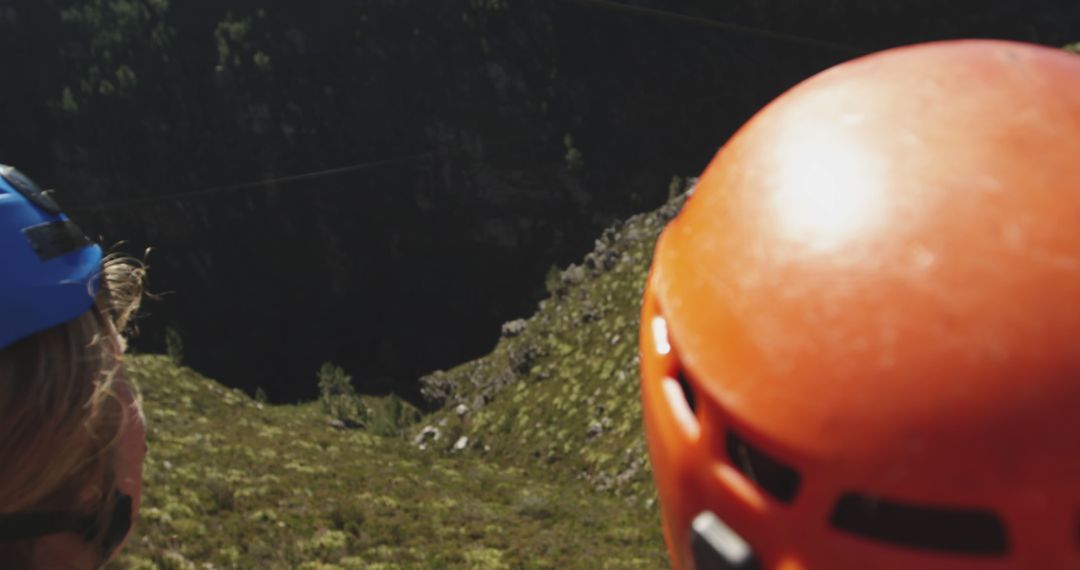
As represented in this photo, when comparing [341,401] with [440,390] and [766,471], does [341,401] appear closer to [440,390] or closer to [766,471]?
[440,390]

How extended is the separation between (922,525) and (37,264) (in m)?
2.26

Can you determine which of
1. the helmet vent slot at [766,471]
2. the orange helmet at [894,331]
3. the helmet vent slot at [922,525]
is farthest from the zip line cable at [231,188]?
the helmet vent slot at [922,525]

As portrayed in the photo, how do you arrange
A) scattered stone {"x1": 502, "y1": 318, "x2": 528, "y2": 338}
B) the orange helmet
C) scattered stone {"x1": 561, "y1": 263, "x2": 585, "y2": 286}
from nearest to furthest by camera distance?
the orange helmet → scattered stone {"x1": 561, "y1": 263, "x2": 585, "y2": 286} → scattered stone {"x1": 502, "y1": 318, "x2": 528, "y2": 338}

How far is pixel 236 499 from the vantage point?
47.5 ft

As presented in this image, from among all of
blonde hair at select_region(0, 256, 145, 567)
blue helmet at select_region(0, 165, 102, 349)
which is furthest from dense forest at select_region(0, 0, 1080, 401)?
blonde hair at select_region(0, 256, 145, 567)

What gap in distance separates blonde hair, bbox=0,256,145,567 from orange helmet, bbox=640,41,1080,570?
1517mm

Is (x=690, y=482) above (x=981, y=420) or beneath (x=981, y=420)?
beneath

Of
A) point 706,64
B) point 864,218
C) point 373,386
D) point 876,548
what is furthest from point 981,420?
point 706,64

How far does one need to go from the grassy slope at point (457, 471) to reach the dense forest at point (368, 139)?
26024 mm

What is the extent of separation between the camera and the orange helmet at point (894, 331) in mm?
1681

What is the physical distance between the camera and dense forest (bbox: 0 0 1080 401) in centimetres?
6091

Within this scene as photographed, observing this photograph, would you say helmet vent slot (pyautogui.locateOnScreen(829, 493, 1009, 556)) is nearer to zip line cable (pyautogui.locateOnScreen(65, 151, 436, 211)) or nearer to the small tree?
the small tree

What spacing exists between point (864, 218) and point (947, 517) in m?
0.66

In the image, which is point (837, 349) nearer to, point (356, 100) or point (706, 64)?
point (706, 64)
